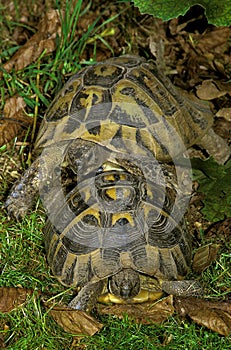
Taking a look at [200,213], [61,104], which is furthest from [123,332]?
[61,104]

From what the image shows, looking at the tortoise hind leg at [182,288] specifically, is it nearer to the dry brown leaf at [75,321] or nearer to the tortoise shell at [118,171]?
the tortoise shell at [118,171]

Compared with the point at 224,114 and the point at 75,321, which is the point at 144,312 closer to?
the point at 75,321

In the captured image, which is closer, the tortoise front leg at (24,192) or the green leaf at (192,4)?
the tortoise front leg at (24,192)

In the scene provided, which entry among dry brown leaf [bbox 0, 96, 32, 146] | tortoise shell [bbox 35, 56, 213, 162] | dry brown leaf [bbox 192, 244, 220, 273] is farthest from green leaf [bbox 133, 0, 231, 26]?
dry brown leaf [bbox 192, 244, 220, 273]

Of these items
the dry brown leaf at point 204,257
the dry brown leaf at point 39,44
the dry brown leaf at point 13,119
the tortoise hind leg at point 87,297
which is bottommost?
the dry brown leaf at point 204,257

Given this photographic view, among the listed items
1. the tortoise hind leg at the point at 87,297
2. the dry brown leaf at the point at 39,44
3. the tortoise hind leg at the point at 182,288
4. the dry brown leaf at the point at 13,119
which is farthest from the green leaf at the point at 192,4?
the tortoise hind leg at the point at 87,297
